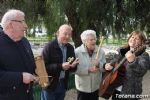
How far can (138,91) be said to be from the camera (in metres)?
5.61

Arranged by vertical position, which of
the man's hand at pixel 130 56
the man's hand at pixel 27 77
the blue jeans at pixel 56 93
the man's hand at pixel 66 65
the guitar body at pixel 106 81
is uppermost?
the man's hand at pixel 130 56

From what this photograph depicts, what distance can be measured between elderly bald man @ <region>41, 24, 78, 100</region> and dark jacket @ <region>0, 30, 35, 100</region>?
130 cm

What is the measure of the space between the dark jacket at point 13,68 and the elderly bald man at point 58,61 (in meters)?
1.30

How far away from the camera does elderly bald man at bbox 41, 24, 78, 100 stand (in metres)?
5.92

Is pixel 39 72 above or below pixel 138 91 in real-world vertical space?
above

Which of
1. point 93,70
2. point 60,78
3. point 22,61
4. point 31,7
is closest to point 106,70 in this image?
point 93,70

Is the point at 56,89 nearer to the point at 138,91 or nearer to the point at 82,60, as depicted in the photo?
the point at 82,60

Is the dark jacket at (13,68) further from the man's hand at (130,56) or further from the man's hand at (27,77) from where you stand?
the man's hand at (130,56)

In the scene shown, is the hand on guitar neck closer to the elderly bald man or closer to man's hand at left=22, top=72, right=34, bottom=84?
the elderly bald man

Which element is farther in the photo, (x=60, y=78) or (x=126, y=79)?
(x=60, y=78)

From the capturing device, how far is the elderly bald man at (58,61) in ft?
19.4

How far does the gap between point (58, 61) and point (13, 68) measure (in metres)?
1.60

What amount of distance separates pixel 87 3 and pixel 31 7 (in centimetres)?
184

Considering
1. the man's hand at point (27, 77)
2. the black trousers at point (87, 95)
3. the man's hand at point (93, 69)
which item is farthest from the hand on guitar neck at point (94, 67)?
the man's hand at point (27, 77)
